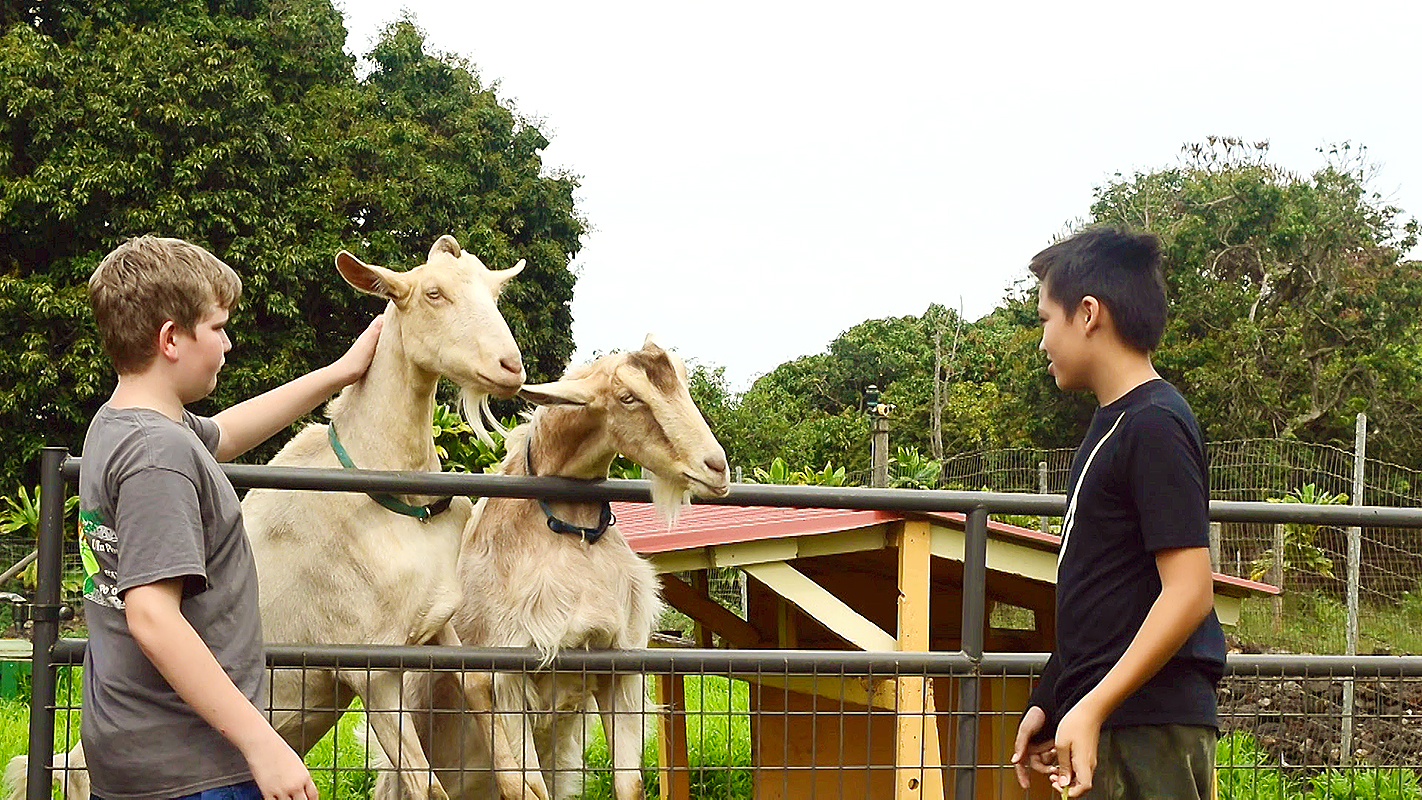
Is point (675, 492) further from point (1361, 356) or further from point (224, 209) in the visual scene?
point (1361, 356)

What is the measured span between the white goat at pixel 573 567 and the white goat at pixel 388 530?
5.2 inches

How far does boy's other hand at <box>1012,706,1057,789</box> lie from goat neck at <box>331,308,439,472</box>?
1.61 metres

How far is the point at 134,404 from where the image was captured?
2.25m

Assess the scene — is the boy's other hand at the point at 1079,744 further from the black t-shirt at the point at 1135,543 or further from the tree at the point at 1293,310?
the tree at the point at 1293,310

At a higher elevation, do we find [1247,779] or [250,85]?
[250,85]

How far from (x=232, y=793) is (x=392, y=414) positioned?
50.6 inches

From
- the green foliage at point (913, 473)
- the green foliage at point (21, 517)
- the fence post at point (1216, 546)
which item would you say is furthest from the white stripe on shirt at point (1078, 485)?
the green foliage at point (21, 517)

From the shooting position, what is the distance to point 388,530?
3.27 metres

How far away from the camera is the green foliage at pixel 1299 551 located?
1223 centimetres

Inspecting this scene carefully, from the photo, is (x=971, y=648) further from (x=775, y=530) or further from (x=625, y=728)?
(x=775, y=530)

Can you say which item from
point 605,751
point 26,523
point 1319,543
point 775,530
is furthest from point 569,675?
point 1319,543

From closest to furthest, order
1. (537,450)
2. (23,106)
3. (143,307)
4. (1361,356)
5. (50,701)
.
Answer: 1. (143,307)
2. (50,701)
3. (537,450)
4. (23,106)
5. (1361,356)

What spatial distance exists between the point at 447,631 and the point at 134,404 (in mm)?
1243

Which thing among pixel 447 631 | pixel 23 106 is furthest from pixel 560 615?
pixel 23 106
